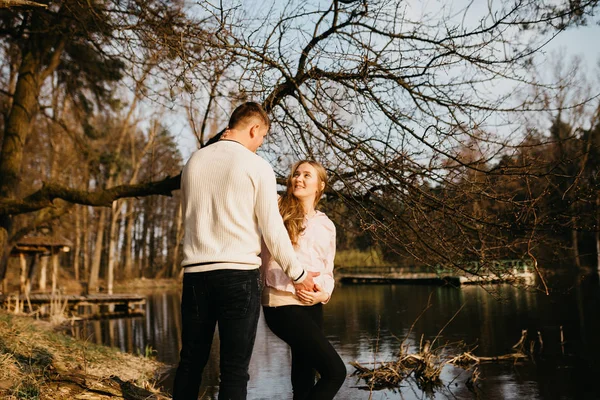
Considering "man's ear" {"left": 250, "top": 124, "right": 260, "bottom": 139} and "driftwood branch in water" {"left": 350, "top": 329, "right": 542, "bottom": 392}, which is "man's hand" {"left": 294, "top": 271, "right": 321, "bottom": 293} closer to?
"man's ear" {"left": 250, "top": 124, "right": 260, "bottom": 139}

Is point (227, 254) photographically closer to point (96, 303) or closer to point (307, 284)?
point (307, 284)

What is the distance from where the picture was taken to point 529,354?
10125 millimetres

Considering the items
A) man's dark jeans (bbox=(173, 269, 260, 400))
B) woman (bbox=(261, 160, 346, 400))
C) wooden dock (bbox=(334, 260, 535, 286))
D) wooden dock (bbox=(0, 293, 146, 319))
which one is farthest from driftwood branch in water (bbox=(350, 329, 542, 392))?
wooden dock (bbox=(0, 293, 146, 319))

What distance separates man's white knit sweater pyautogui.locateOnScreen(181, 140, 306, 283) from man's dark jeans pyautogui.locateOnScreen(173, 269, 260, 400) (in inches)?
2.5

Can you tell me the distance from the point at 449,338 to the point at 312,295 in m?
9.77

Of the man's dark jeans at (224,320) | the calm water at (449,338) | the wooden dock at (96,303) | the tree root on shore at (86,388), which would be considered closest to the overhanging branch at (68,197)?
the calm water at (449,338)

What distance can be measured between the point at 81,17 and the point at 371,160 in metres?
4.47

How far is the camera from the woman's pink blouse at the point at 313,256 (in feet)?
10.7

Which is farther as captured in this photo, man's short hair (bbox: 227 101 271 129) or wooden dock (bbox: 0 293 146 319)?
wooden dock (bbox: 0 293 146 319)

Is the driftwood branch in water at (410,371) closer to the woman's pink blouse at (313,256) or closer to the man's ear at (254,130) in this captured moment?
the woman's pink blouse at (313,256)

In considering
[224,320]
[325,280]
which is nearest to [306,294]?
[325,280]

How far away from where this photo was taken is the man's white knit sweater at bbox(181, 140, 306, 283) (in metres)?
2.91

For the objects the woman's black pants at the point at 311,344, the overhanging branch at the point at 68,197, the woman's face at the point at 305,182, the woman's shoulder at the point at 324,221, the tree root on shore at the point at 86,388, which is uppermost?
the overhanging branch at the point at 68,197

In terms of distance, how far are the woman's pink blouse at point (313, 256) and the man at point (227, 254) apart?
0.73 ft
